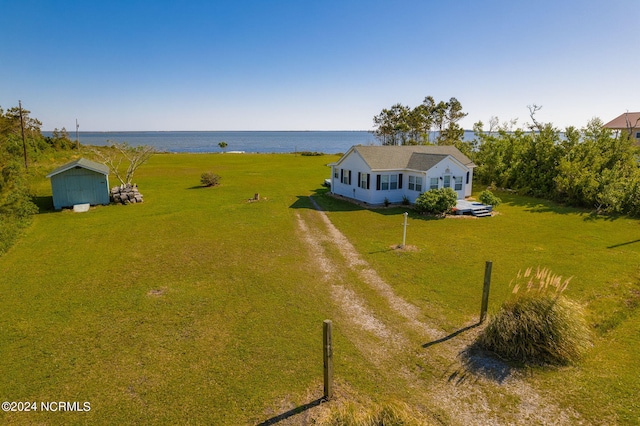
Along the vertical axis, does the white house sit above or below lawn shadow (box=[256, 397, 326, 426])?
above

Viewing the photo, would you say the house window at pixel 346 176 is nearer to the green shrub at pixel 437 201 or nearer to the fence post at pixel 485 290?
the green shrub at pixel 437 201

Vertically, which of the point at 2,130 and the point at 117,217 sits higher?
the point at 2,130

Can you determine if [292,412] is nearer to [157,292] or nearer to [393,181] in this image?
[157,292]

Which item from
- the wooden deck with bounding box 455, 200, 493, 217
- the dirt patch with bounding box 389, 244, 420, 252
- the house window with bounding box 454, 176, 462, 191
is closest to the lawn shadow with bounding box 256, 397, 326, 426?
the dirt patch with bounding box 389, 244, 420, 252

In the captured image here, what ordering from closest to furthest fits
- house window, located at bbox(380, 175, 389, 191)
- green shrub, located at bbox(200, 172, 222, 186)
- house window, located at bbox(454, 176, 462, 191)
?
house window, located at bbox(380, 175, 389, 191)
house window, located at bbox(454, 176, 462, 191)
green shrub, located at bbox(200, 172, 222, 186)

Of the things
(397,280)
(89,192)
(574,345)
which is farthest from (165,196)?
(574,345)

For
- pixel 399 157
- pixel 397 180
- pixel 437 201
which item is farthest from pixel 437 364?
pixel 399 157

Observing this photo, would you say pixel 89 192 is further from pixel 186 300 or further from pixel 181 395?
pixel 181 395

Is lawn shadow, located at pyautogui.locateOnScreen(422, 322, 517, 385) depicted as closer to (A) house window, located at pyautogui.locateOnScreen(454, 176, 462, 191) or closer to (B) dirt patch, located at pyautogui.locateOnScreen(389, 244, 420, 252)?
(B) dirt patch, located at pyautogui.locateOnScreen(389, 244, 420, 252)
